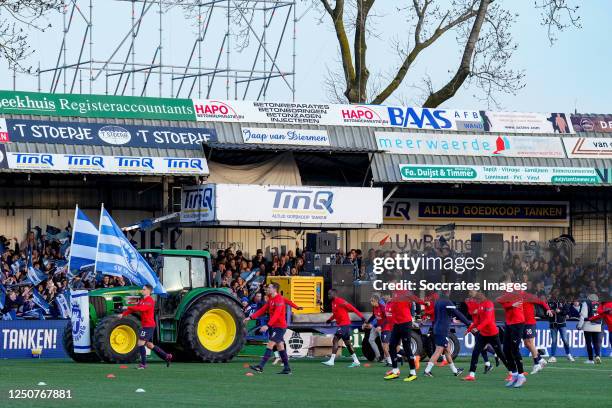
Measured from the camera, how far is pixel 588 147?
4278 centimetres

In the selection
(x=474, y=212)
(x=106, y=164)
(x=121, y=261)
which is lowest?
(x=121, y=261)

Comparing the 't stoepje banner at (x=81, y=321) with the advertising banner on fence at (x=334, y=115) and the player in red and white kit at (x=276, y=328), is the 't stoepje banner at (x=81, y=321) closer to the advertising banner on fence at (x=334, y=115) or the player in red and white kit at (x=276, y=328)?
the player in red and white kit at (x=276, y=328)

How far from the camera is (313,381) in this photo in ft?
75.5

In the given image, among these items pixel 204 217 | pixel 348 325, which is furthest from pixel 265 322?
pixel 204 217

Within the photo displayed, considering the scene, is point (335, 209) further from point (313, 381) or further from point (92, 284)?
point (313, 381)

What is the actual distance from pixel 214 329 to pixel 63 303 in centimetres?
505

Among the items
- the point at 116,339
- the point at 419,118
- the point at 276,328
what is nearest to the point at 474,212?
the point at 419,118

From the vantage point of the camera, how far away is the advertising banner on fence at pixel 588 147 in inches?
1674

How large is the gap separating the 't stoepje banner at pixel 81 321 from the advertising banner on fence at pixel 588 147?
20.3 m

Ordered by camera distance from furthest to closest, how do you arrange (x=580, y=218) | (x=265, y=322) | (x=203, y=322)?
(x=580, y=218) < (x=265, y=322) < (x=203, y=322)

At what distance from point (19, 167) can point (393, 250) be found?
12585 millimetres

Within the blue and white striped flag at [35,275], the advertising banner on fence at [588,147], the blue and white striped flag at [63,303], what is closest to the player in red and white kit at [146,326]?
the blue and white striped flag at [63,303]

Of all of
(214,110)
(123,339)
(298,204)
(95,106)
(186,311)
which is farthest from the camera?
(214,110)

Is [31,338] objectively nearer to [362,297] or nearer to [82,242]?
[82,242]
